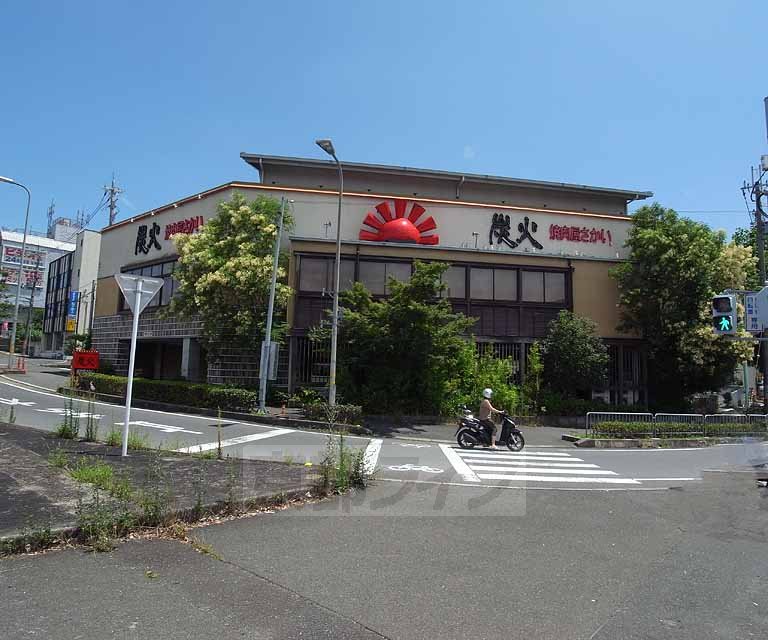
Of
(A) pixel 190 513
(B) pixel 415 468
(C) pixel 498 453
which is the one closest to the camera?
(A) pixel 190 513

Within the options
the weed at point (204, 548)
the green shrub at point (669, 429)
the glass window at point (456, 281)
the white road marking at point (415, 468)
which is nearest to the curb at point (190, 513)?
the weed at point (204, 548)

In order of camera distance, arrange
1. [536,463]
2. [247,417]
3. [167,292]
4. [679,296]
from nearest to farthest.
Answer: [536,463]
[247,417]
[679,296]
[167,292]

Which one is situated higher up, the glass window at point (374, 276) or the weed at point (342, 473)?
the glass window at point (374, 276)

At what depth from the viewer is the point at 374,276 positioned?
77.6 ft

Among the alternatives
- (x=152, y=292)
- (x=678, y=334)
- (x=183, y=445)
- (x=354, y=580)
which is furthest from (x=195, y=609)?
(x=678, y=334)

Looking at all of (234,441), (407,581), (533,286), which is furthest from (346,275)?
(407,581)

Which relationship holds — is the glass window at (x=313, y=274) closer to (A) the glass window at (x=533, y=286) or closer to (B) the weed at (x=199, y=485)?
(A) the glass window at (x=533, y=286)

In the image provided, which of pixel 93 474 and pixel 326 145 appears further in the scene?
pixel 326 145

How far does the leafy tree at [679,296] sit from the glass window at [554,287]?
7.49 ft

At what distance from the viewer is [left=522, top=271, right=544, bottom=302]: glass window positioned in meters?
24.6

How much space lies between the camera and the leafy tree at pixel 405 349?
19.0 metres

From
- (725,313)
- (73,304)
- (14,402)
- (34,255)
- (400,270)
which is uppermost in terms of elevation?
(34,255)

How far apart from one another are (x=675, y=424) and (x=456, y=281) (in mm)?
10013

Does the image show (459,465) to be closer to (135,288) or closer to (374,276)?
(135,288)
